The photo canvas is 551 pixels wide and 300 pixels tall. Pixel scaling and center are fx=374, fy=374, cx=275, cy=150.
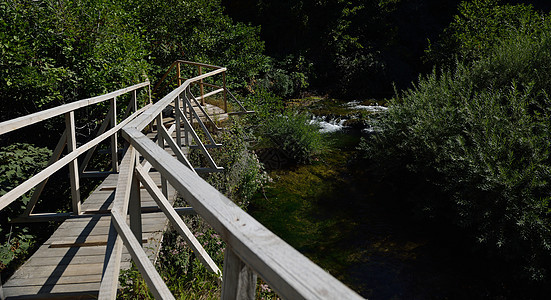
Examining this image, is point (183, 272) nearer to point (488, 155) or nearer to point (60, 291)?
point (60, 291)

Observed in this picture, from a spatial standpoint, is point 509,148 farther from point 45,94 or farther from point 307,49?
point 307,49

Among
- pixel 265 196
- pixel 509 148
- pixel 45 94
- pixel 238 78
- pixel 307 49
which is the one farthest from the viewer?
pixel 307 49

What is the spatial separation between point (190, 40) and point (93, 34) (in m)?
5.44

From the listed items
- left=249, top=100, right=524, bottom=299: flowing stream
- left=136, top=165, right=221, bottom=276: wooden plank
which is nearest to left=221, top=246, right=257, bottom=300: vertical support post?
left=136, top=165, right=221, bottom=276: wooden plank

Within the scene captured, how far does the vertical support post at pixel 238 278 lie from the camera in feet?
2.98

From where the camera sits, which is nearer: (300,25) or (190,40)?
(190,40)

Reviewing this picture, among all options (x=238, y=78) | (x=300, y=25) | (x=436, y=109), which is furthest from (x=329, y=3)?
(x=436, y=109)

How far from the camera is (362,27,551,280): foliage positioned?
4.88 meters

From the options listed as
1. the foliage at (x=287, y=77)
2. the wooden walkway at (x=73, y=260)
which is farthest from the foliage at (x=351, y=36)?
the wooden walkway at (x=73, y=260)

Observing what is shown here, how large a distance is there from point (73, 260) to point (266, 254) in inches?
108

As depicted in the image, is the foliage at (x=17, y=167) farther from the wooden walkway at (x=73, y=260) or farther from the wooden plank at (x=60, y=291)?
the wooden plank at (x=60, y=291)

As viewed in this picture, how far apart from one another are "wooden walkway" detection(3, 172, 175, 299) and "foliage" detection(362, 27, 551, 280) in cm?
428

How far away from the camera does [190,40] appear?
1196cm

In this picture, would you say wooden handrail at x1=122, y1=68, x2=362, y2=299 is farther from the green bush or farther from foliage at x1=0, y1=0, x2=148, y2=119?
the green bush
